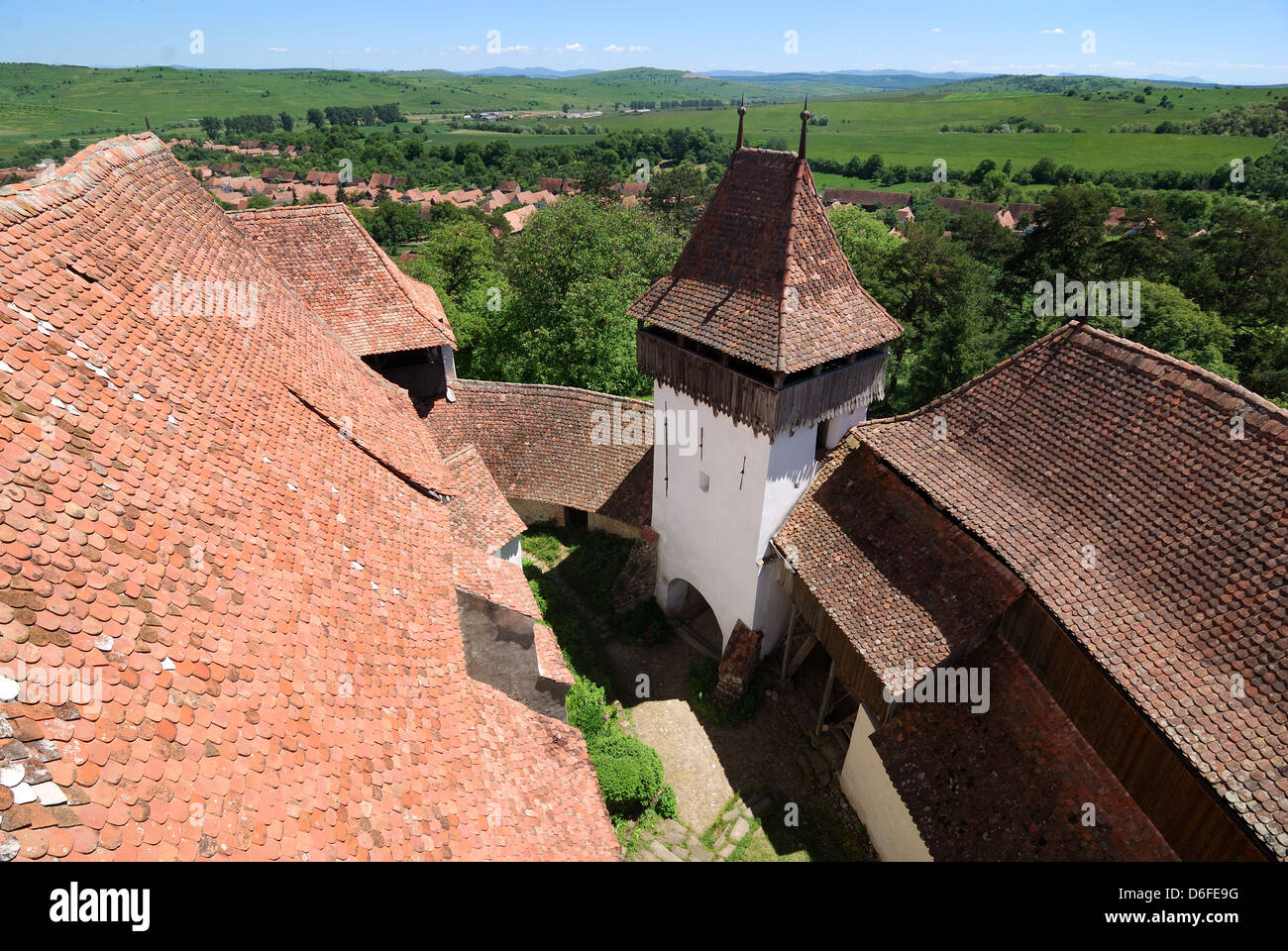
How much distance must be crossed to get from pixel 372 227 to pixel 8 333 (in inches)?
2894

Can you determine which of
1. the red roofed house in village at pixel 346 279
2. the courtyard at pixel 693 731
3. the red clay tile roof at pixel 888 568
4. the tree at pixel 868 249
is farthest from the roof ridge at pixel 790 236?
the tree at pixel 868 249

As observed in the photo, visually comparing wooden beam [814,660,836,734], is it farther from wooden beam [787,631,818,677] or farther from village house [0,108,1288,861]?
wooden beam [787,631,818,677]

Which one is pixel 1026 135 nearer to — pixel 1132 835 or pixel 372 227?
pixel 372 227

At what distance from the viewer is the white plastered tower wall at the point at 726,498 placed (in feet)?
49.5

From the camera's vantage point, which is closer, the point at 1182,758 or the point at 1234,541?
the point at 1182,758

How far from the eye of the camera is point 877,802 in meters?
13.4

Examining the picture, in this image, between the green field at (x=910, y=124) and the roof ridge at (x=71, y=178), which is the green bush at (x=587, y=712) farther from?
the green field at (x=910, y=124)

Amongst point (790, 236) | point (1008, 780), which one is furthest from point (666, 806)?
point (790, 236)

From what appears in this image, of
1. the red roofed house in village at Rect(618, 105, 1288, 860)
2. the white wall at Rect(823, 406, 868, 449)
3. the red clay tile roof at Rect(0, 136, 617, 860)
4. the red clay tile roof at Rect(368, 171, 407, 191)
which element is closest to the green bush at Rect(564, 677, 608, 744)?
the red roofed house in village at Rect(618, 105, 1288, 860)

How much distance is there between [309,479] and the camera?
9.19 metres

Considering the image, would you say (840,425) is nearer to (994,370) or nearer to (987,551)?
(994,370)

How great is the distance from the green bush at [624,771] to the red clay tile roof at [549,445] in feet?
23.5

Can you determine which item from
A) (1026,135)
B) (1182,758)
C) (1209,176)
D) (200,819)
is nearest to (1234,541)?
(1182,758)

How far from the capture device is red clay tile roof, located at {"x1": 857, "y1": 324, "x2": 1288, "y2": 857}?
8.44 metres
